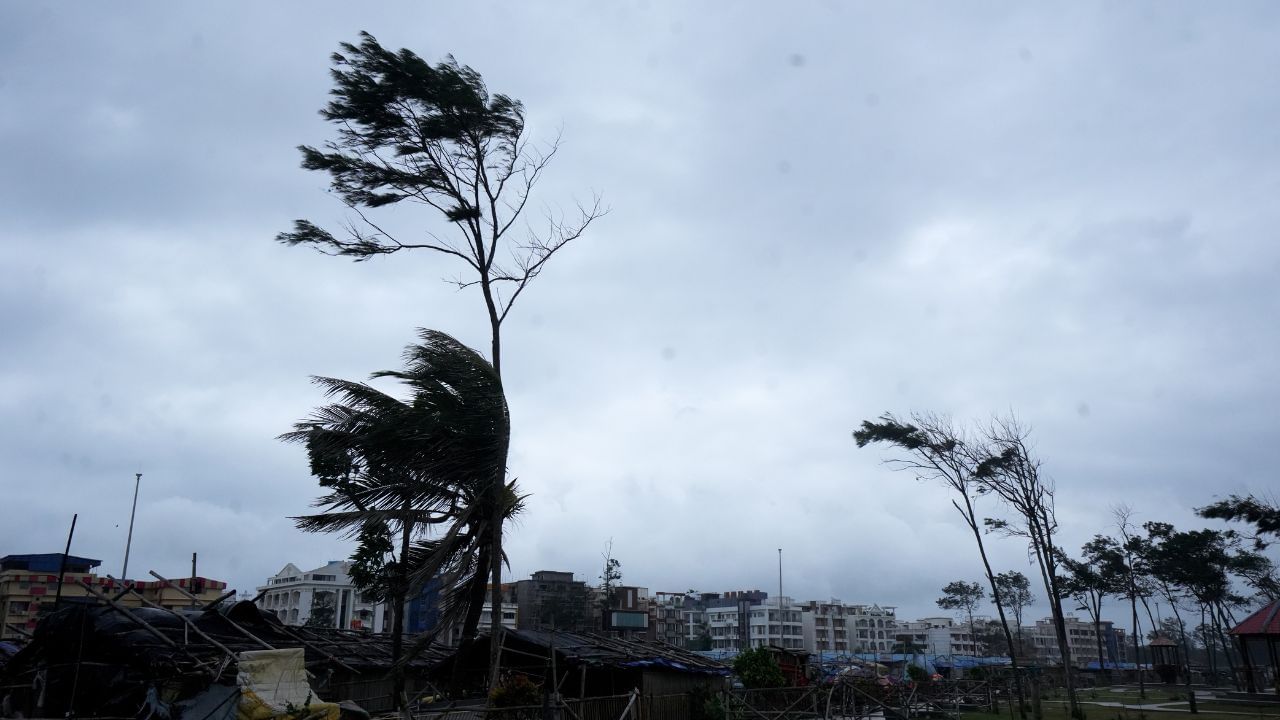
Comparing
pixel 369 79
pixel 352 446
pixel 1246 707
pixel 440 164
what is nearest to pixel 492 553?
pixel 352 446

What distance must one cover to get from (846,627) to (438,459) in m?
141

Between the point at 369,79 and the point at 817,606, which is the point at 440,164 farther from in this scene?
the point at 817,606

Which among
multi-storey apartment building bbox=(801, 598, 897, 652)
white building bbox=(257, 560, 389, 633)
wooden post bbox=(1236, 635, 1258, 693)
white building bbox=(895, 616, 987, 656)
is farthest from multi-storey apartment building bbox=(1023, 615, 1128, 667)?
wooden post bbox=(1236, 635, 1258, 693)

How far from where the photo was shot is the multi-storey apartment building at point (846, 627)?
5448 inches

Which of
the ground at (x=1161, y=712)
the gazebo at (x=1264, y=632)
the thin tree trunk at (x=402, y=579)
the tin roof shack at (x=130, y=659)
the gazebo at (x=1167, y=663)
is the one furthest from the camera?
the gazebo at (x=1167, y=663)

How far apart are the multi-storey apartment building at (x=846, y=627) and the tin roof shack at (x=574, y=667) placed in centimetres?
11684

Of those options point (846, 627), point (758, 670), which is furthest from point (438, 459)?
point (846, 627)

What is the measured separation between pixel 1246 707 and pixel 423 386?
32.4m

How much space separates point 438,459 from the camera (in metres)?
16.2

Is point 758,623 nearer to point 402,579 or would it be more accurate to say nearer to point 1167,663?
point 1167,663

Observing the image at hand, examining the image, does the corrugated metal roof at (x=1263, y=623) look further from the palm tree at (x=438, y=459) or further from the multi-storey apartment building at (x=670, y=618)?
the multi-storey apartment building at (x=670, y=618)

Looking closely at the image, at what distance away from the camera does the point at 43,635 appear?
15969mm

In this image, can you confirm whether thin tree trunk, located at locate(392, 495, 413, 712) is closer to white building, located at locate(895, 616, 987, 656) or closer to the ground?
the ground

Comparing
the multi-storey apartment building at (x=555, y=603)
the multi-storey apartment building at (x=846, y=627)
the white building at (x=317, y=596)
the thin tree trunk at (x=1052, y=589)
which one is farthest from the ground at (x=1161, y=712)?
the multi-storey apartment building at (x=846, y=627)
